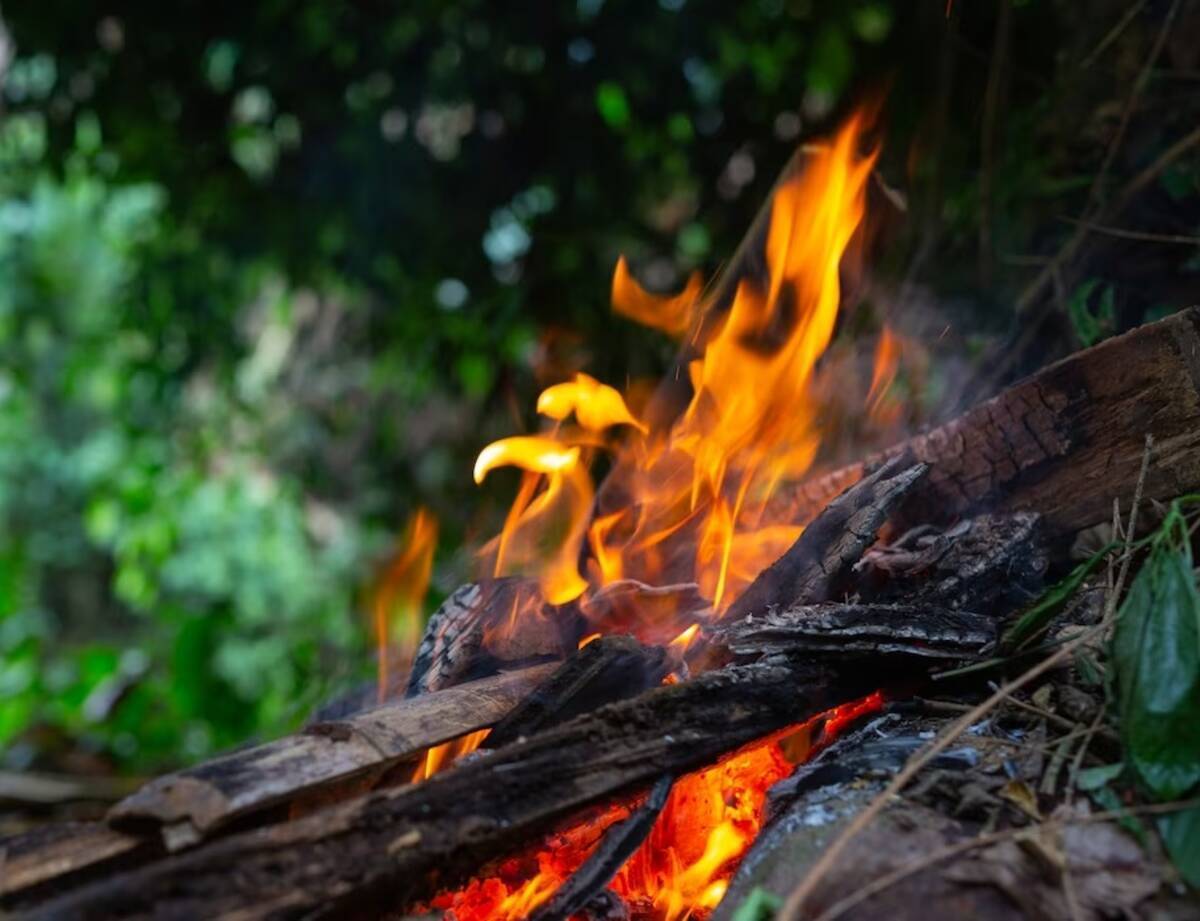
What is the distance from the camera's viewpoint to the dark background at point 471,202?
3391 millimetres

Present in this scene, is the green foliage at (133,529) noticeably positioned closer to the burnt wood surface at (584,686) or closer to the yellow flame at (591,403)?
the yellow flame at (591,403)

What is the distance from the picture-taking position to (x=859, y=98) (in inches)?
149

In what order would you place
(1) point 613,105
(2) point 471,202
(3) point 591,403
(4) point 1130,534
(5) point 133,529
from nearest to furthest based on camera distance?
(4) point 1130,534 < (3) point 591,403 < (1) point 613,105 < (2) point 471,202 < (5) point 133,529

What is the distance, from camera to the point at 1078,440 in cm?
214

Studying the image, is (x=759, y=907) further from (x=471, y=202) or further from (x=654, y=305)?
(x=471, y=202)

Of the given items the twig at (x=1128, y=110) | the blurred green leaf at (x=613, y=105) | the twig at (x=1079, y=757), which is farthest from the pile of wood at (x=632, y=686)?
the blurred green leaf at (x=613, y=105)

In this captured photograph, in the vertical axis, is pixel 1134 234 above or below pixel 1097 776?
above

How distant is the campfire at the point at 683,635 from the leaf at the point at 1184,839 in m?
0.42

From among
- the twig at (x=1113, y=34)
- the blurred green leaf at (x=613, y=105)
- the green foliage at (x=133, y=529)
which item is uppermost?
the blurred green leaf at (x=613, y=105)

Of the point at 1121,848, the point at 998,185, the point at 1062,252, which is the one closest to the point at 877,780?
the point at 1121,848

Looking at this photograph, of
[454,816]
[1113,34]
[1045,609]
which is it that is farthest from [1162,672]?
[1113,34]

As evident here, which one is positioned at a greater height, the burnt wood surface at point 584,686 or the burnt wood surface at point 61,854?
the burnt wood surface at point 61,854

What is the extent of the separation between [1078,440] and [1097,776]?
81cm

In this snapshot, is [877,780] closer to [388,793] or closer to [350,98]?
[388,793]
